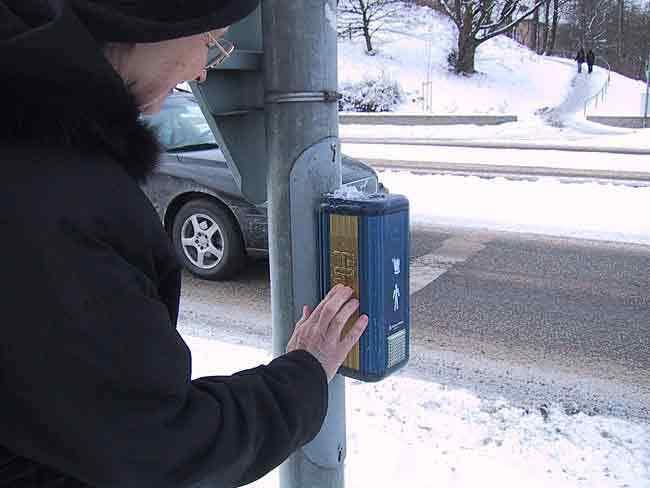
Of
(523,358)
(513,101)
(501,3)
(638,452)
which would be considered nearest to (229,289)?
(523,358)

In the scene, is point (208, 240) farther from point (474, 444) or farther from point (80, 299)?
point (80, 299)

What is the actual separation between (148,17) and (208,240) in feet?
18.8

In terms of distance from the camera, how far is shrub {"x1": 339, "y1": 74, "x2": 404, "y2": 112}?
31578 mm

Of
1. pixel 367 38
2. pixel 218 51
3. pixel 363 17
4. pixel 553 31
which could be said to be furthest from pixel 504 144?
pixel 553 31

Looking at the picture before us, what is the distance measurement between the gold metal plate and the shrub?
2993 cm

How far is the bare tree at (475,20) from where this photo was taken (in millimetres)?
34406

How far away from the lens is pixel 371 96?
104 ft

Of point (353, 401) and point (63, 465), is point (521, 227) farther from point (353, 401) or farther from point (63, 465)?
point (63, 465)

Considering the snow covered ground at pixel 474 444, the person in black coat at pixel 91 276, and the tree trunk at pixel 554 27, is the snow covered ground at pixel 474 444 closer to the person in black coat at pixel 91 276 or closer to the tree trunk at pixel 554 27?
the person in black coat at pixel 91 276

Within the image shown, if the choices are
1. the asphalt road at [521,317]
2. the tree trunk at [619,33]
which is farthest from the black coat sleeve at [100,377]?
the tree trunk at [619,33]

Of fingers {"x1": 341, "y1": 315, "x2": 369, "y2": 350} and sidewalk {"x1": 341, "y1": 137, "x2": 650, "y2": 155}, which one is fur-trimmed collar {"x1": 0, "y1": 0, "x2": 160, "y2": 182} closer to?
fingers {"x1": 341, "y1": 315, "x2": 369, "y2": 350}

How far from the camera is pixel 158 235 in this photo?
1.10 m

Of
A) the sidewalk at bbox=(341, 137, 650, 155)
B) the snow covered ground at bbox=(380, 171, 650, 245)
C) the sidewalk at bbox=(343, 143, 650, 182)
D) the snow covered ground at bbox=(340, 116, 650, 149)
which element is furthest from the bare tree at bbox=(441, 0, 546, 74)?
the snow covered ground at bbox=(380, 171, 650, 245)

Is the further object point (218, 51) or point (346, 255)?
point (346, 255)
